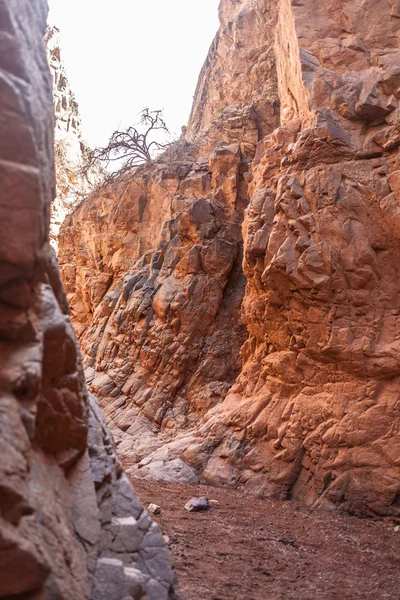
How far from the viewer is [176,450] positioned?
9.54 meters

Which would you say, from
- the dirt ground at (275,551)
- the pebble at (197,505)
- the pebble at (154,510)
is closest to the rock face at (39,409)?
the dirt ground at (275,551)

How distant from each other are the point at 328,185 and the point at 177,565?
572 centimetres

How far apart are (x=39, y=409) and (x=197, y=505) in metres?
4.31

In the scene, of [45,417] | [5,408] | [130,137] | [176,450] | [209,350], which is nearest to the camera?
[5,408]

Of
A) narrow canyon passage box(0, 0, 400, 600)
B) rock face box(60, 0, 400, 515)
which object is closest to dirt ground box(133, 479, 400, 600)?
narrow canyon passage box(0, 0, 400, 600)

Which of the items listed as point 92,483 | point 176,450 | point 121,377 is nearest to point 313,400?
point 176,450

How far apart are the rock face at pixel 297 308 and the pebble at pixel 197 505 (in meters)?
1.37

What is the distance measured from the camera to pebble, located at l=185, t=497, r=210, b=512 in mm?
7023

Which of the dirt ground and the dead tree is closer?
the dirt ground

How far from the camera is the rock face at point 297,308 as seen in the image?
7.83m

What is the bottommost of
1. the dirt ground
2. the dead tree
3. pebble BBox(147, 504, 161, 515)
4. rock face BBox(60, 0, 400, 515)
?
the dirt ground

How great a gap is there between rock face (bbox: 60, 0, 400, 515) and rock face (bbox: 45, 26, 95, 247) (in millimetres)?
14065

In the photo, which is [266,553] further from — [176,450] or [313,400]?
[176,450]

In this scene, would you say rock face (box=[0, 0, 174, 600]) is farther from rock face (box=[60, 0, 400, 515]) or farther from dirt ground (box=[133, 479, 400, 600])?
rock face (box=[60, 0, 400, 515])
